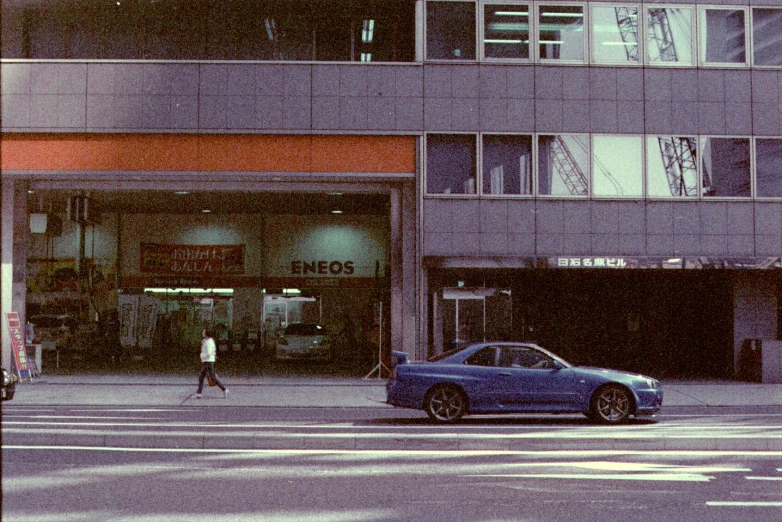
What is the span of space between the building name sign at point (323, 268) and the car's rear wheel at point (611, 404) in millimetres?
22237

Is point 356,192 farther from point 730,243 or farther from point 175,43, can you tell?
point 730,243

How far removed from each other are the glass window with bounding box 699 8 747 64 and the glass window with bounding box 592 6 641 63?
1.85 metres

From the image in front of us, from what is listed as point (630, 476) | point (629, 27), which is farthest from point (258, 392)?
point (629, 27)

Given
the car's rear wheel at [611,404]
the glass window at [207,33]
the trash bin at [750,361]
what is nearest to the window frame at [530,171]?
the glass window at [207,33]

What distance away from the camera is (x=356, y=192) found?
24.0 m

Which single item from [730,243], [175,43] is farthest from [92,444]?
[730,243]

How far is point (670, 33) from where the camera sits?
23.3 metres

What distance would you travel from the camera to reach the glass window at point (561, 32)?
23.2 m

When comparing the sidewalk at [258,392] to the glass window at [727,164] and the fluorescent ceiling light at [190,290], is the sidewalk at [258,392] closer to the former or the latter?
the glass window at [727,164]

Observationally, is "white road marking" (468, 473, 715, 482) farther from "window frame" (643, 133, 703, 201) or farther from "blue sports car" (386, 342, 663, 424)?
"window frame" (643, 133, 703, 201)

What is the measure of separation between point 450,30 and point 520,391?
41.1 ft

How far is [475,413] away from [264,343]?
2264 centimetres

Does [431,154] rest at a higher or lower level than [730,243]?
higher

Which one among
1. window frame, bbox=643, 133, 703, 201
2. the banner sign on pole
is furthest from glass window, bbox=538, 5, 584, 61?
the banner sign on pole
